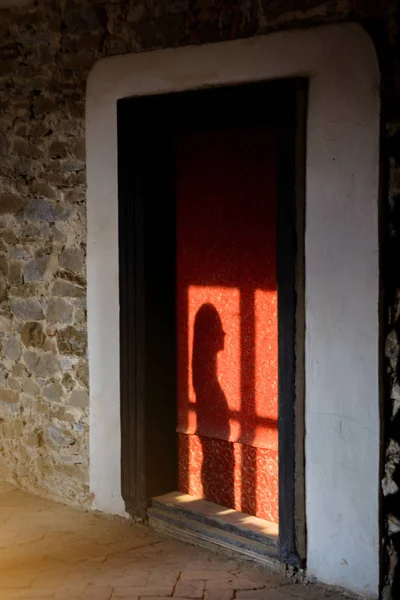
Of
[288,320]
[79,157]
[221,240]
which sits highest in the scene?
[79,157]

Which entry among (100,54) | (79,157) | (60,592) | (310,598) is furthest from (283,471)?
(100,54)

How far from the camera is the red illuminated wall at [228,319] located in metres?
5.01

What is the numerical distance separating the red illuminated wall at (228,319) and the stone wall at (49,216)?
692mm

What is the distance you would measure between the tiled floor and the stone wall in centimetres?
46

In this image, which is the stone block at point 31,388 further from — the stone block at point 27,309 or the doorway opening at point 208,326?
the doorway opening at point 208,326

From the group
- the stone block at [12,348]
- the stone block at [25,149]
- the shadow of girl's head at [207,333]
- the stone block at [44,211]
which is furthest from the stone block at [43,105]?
the shadow of girl's head at [207,333]

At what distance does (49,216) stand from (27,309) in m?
0.67

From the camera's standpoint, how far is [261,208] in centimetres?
499

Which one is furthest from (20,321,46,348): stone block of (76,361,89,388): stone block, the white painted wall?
the white painted wall

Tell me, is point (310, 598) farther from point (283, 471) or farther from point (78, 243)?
point (78, 243)

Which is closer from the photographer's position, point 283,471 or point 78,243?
point 283,471

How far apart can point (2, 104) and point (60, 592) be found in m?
3.22

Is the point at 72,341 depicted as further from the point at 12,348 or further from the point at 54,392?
the point at 12,348

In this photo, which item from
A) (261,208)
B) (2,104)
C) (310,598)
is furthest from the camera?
(2,104)
